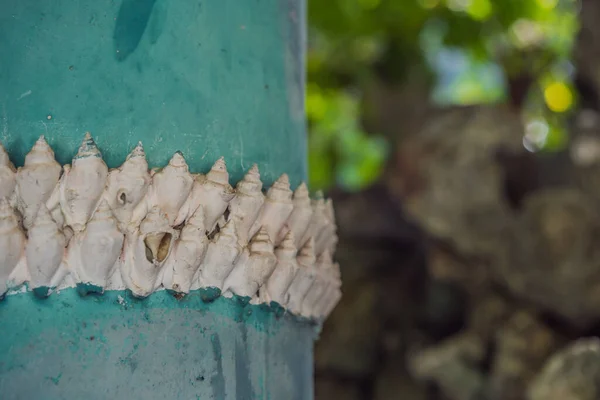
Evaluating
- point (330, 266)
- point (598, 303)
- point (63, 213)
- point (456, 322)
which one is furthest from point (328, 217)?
point (456, 322)

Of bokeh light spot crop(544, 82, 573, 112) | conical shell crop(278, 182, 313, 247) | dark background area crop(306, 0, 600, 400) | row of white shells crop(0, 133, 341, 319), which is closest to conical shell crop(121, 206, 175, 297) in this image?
row of white shells crop(0, 133, 341, 319)

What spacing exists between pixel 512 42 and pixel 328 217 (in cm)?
442

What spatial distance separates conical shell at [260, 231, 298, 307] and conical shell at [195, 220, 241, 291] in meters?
0.11

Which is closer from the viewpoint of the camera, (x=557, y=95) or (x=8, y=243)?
(x=8, y=243)

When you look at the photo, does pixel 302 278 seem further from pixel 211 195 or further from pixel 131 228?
pixel 131 228

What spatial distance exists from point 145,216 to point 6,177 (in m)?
0.22

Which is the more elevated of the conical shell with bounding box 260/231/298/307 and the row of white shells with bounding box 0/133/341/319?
the row of white shells with bounding box 0/133/341/319

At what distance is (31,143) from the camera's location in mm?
1232

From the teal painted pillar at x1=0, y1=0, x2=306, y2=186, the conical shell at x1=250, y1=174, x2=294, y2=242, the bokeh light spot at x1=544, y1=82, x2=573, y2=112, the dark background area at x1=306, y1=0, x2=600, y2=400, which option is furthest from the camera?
the bokeh light spot at x1=544, y1=82, x2=573, y2=112

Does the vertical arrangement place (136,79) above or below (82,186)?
above

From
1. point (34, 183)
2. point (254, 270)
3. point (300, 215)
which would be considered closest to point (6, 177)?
point (34, 183)

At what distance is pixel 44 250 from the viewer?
1143 mm

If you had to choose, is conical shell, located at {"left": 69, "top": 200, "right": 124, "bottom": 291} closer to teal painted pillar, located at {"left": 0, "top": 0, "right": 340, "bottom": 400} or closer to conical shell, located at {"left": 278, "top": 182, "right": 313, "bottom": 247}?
teal painted pillar, located at {"left": 0, "top": 0, "right": 340, "bottom": 400}

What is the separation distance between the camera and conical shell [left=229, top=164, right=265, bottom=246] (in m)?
1.30
